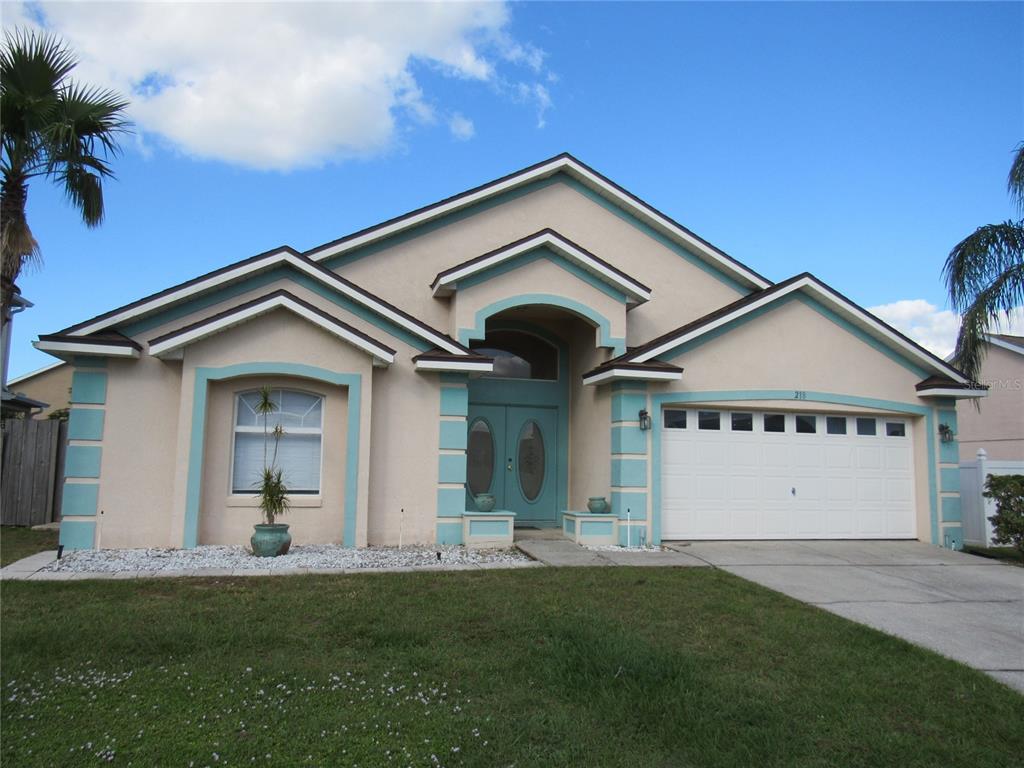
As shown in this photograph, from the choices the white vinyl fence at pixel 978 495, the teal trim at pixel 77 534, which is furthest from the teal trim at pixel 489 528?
the white vinyl fence at pixel 978 495

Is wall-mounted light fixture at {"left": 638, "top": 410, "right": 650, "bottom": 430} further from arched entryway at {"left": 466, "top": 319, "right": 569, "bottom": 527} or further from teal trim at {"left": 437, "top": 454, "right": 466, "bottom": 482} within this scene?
teal trim at {"left": 437, "top": 454, "right": 466, "bottom": 482}

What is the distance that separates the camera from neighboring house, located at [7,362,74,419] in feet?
92.2

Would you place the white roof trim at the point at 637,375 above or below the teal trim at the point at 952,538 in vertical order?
above

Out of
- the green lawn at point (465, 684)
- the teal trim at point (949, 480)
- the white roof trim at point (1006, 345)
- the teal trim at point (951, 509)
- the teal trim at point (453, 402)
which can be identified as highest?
the white roof trim at point (1006, 345)

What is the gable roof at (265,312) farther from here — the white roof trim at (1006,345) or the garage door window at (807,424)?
the white roof trim at (1006,345)

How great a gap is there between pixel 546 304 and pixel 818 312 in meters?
5.15

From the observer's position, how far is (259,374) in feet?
37.9

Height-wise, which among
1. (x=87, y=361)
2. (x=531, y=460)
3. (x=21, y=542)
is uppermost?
(x=87, y=361)

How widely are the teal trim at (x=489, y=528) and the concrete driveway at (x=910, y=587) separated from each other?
9.37ft

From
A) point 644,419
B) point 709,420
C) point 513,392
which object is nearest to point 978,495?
point 709,420

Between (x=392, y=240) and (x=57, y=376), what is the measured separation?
20.7 meters

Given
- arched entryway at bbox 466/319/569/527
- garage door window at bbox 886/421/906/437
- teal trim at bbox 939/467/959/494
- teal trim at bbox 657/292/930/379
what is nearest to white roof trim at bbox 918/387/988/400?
teal trim at bbox 657/292/930/379

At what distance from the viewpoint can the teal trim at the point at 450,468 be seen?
12.3 metres

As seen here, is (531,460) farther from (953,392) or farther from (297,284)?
(953,392)
